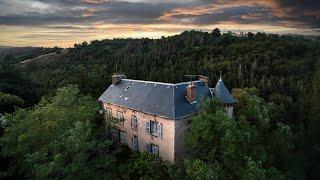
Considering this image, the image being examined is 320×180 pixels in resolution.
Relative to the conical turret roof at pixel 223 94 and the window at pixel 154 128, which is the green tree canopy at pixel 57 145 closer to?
the window at pixel 154 128

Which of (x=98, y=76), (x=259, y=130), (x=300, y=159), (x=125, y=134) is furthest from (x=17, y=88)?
(x=300, y=159)

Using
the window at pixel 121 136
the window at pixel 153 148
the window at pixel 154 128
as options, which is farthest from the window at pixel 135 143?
the window at pixel 154 128

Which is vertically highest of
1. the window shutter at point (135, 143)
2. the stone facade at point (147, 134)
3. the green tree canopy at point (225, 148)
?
the green tree canopy at point (225, 148)

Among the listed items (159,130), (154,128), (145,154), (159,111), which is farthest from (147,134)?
(145,154)

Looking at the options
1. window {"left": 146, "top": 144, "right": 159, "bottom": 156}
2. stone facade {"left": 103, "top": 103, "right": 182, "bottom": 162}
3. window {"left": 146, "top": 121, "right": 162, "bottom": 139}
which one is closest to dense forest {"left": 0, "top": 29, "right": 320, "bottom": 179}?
stone facade {"left": 103, "top": 103, "right": 182, "bottom": 162}

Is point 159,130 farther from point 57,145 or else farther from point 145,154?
point 57,145

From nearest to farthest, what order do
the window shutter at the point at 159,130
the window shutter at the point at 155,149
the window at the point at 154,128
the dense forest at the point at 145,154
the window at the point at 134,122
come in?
the dense forest at the point at 145,154 → the window shutter at the point at 159,130 → the window at the point at 154,128 → the window shutter at the point at 155,149 → the window at the point at 134,122

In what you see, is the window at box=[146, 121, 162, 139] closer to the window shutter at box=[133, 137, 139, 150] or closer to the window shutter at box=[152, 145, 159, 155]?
the window shutter at box=[152, 145, 159, 155]
